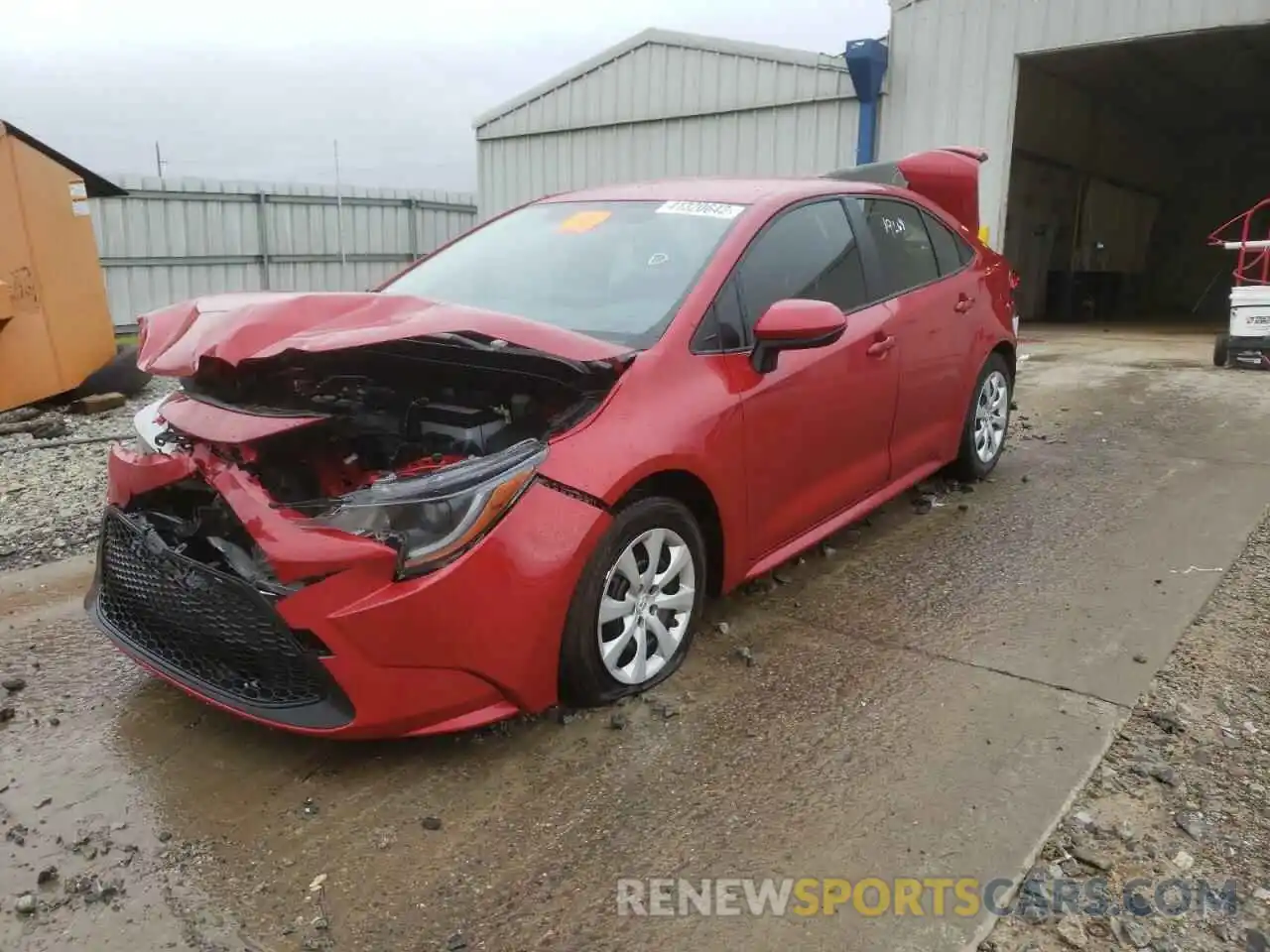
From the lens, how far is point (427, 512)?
2504 millimetres

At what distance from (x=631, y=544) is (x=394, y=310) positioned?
0.95 m

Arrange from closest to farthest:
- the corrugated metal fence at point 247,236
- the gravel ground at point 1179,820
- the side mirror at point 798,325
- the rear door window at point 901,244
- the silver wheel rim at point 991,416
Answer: the gravel ground at point 1179,820 → the side mirror at point 798,325 → the rear door window at point 901,244 → the silver wheel rim at point 991,416 → the corrugated metal fence at point 247,236

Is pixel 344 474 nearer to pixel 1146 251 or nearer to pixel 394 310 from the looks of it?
pixel 394 310

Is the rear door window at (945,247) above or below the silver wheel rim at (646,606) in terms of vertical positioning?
above

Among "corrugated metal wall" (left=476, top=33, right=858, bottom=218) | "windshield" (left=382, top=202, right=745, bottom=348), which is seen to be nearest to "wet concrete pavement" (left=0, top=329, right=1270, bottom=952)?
"windshield" (left=382, top=202, right=745, bottom=348)

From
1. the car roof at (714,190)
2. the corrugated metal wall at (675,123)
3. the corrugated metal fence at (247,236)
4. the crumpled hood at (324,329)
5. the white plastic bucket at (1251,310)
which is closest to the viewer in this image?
the crumpled hood at (324,329)

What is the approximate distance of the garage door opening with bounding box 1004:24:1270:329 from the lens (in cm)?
1560

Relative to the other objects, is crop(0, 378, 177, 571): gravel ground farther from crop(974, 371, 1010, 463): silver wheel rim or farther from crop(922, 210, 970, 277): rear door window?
crop(974, 371, 1010, 463): silver wheel rim

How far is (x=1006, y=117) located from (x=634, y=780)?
12.3 m

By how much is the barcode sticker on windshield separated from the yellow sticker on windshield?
0.25 metres

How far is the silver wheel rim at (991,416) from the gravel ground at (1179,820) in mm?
2042

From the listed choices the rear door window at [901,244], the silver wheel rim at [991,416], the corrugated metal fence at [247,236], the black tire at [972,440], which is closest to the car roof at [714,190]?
the rear door window at [901,244]

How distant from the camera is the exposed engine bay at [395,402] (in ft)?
8.82

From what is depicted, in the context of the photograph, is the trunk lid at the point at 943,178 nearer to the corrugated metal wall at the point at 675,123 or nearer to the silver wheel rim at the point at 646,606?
the silver wheel rim at the point at 646,606
